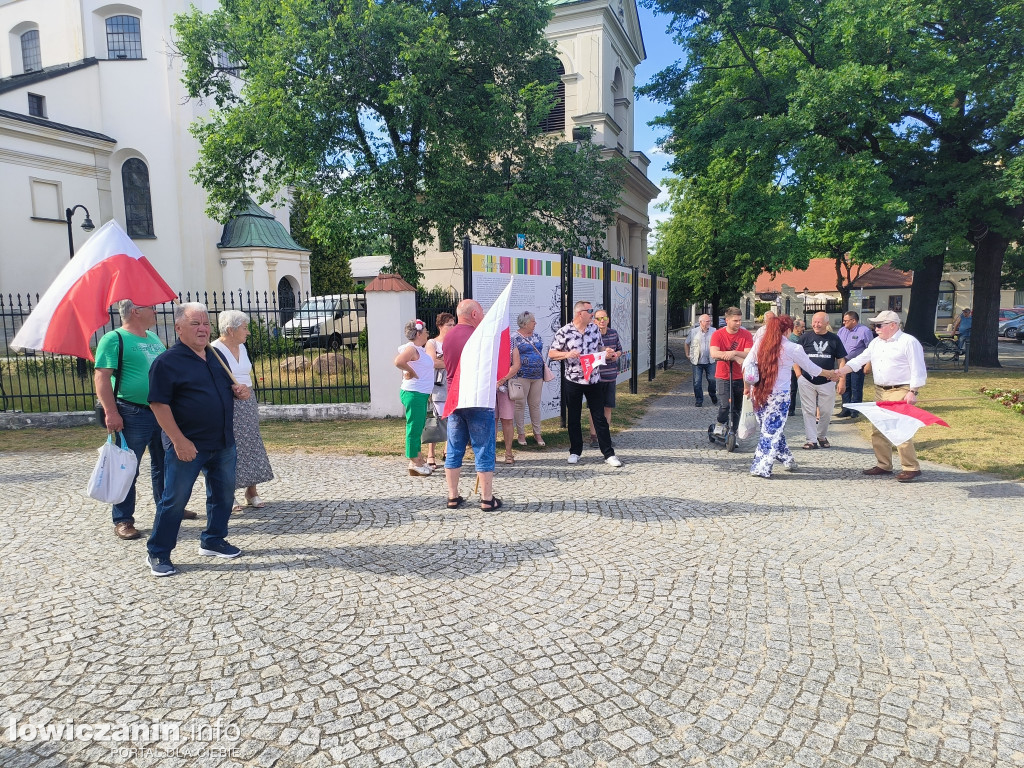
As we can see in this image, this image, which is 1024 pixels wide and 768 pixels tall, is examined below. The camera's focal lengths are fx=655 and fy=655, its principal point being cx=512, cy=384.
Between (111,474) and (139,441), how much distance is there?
14.8 inches

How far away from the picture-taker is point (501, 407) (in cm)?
806

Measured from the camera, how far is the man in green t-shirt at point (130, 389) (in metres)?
5.02

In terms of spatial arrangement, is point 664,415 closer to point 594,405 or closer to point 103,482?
point 594,405

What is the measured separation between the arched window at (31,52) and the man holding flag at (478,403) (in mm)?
35572

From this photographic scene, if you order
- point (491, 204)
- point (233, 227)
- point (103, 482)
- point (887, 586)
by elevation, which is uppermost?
point (233, 227)

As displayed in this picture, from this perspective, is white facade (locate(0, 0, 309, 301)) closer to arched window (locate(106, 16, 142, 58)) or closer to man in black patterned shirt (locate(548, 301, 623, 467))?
arched window (locate(106, 16, 142, 58))

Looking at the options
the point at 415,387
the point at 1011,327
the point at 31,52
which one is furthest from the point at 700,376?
the point at 31,52

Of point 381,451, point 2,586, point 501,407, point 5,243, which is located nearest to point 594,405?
point 501,407

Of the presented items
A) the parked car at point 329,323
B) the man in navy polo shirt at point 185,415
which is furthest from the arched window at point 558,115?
the man in navy polo shirt at point 185,415

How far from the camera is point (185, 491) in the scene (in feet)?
15.0

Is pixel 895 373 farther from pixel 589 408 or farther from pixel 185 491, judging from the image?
pixel 185 491

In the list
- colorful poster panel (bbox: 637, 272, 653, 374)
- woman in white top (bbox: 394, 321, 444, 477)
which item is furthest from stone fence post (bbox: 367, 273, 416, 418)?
colorful poster panel (bbox: 637, 272, 653, 374)

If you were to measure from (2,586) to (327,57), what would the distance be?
45.6ft

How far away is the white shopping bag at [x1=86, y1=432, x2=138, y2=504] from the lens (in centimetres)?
495
